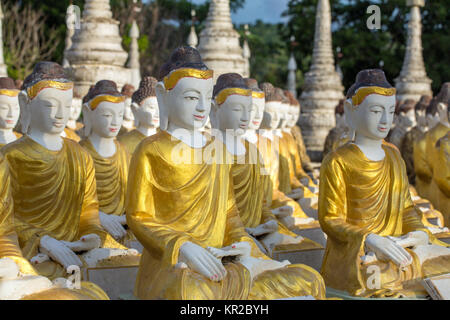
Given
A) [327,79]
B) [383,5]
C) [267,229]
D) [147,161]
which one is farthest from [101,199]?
[383,5]

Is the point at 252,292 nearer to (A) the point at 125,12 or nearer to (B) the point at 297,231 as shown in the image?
(B) the point at 297,231

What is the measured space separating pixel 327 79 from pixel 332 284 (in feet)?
51.2

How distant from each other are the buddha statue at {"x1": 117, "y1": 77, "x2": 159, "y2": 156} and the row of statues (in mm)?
675

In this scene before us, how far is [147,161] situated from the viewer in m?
5.45

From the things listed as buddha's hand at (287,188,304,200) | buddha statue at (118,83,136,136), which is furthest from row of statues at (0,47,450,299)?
buddha statue at (118,83,136,136)

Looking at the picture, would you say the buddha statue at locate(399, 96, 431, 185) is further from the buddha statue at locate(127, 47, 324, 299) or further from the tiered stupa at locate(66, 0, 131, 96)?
the buddha statue at locate(127, 47, 324, 299)

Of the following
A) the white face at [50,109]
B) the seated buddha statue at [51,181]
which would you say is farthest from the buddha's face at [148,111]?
the white face at [50,109]

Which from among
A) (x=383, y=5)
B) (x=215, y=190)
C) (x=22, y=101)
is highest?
(x=383, y=5)

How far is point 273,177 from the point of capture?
28.7ft

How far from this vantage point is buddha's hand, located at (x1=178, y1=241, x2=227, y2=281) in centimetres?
508

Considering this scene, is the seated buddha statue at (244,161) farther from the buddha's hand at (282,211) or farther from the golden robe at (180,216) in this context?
the golden robe at (180,216)

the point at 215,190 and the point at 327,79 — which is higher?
the point at 327,79

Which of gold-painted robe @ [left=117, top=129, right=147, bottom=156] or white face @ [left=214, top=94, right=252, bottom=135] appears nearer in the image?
white face @ [left=214, top=94, right=252, bottom=135]
